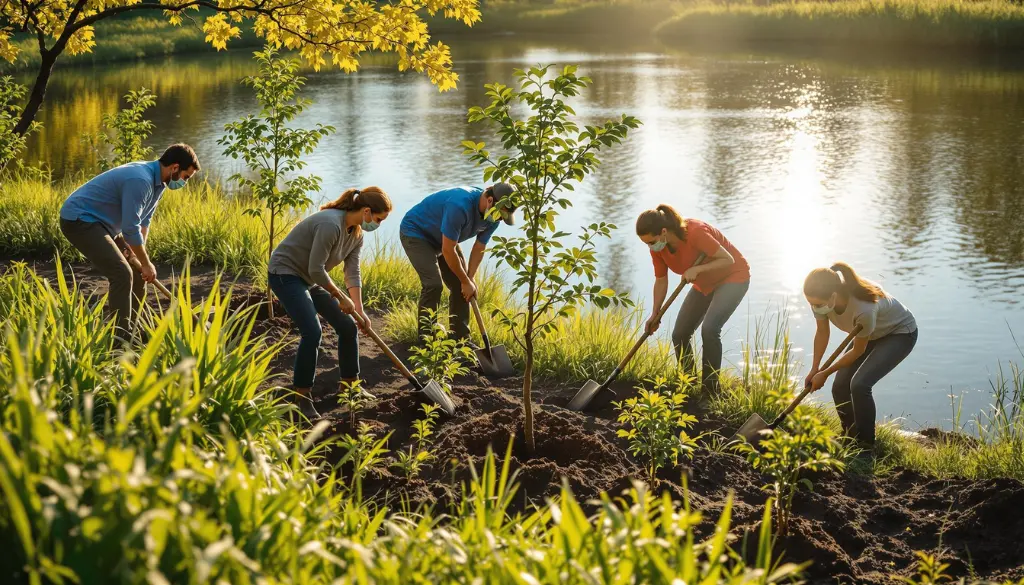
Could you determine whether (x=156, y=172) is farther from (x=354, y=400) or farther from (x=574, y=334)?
(x=574, y=334)

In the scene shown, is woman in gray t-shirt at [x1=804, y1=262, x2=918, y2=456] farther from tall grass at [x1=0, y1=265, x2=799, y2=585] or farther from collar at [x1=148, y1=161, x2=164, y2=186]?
collar at [x1=148, y1=161, x2=164, y2=186]

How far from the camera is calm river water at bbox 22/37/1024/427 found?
11.3 metres

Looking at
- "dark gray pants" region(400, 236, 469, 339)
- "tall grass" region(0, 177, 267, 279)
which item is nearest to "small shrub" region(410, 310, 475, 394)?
"dark gray pants" region(400, 236, 469, 339)

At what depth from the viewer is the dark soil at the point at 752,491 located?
4969 mm

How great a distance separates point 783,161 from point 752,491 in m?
14.4

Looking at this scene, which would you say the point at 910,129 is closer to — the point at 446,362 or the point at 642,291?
the point at 642,291

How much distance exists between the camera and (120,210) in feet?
24.2

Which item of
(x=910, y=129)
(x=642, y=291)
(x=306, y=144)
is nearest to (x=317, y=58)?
(x=306, y=144)

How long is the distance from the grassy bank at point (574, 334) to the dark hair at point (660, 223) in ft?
3.44

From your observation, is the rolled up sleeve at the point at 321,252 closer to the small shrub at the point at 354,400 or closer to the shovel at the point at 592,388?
the small shrub at the point at 354,400

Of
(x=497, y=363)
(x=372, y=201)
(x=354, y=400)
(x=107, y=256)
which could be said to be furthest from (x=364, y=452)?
(x=107, y=256)

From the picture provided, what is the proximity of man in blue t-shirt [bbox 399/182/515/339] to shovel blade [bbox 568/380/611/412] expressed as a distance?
1203mm

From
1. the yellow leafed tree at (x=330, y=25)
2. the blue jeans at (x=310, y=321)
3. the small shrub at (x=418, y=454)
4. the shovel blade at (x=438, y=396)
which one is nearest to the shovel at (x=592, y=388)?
the shovel blade at (x=438, y=396)

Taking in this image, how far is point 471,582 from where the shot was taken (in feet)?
9.16
